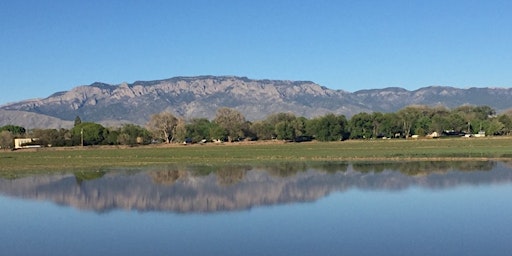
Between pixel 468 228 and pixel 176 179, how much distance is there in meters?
24.0

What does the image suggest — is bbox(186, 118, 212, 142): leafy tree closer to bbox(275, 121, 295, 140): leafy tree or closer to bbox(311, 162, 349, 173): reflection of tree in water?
bbox(275, 121, 295, 140): leafy tree

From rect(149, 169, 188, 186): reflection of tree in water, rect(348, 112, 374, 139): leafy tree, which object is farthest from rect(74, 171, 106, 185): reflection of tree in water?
rect(348, 112, 374, 139): leafy tree

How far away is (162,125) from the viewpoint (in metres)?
137

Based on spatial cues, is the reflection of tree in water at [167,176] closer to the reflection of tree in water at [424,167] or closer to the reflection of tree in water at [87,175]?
the reflection of tree in water at [87,175]

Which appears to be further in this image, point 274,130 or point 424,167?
point 274,130

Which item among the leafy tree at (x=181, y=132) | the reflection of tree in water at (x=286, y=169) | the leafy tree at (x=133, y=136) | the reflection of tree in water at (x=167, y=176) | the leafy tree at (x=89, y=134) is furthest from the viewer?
the leafy tree at (x=181, y=132)

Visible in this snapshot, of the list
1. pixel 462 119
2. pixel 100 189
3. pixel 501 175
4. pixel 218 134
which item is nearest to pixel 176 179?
pixel 100 189

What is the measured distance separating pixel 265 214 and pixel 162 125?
116057 millimetres

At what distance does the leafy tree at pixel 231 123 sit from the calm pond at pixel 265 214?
3566 inches

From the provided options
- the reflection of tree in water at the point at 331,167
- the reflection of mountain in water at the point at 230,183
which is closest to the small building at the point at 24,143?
the reflection of mountain in water at the point at 230,183

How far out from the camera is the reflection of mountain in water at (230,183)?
92.1 feet

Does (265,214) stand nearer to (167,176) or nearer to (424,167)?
(167,176)

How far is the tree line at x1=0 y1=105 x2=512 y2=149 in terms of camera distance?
4798 inches

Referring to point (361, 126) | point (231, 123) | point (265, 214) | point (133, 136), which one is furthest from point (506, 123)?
point (265, 214)
